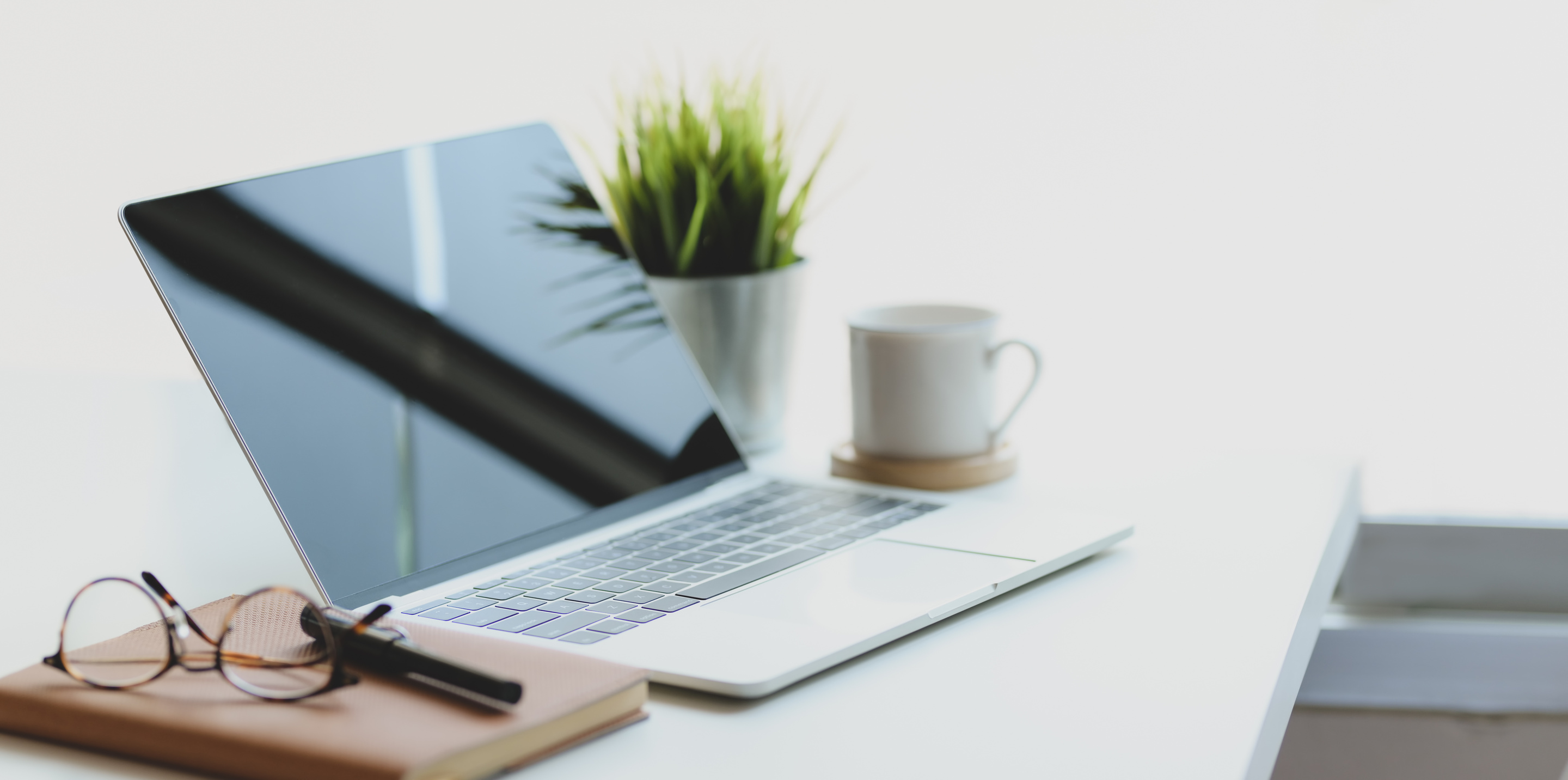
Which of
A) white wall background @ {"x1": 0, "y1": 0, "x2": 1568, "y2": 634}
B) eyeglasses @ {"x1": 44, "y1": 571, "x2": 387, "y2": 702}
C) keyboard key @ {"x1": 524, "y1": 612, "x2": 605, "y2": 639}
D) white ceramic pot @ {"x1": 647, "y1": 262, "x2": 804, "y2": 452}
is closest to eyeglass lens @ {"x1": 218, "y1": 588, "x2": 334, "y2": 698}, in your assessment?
eyeglasses @ {"x1": 44, "y1": 571, "x2": 387, "y2": 702}

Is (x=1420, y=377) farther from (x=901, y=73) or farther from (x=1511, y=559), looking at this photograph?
(x=901, y=73)

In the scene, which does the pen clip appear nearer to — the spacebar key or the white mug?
the spacebar key

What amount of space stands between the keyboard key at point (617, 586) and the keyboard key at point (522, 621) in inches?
1.8

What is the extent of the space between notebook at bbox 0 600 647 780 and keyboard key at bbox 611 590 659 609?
12 centimetres

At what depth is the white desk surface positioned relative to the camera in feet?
1.75

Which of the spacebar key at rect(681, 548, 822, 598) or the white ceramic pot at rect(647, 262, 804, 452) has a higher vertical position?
the white ceramic pot at rect(647, 262, 804, 452)

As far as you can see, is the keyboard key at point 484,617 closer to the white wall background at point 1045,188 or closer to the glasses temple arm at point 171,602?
the glasses temple arm at point 171,602

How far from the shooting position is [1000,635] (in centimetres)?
67

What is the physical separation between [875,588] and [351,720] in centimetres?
29

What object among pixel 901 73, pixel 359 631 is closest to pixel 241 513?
pixel 359 631

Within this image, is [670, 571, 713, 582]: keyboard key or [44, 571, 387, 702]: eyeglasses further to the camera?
[670, 571, 713, 582]: keyboard key

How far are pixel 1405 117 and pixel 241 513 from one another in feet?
3.30

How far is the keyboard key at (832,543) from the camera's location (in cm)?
78

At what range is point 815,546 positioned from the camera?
78cm
